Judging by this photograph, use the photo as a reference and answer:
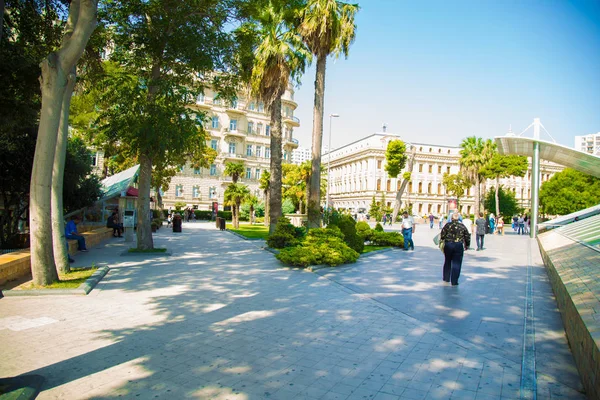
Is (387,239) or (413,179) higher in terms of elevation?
(413,179)

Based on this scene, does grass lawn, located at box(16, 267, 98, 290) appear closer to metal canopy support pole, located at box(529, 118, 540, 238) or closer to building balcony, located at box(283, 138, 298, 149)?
metal canopy support pole, located at box(529, 118, 540, 238)

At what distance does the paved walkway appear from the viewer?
4.07 meters

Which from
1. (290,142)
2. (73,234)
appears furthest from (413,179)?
(73,234)

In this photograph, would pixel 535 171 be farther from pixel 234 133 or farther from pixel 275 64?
pixel 234 133

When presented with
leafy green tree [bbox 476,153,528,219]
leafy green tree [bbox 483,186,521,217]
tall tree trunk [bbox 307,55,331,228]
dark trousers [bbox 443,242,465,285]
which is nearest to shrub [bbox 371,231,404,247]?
tall tree trunk [bbox 307,55,331,228]

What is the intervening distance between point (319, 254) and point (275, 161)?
7.73 m

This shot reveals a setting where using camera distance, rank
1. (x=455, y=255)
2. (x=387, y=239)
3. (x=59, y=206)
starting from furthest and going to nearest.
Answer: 1. (x=387, y=239)
2. (x=59, y=206)
3. (x=455, y=255)

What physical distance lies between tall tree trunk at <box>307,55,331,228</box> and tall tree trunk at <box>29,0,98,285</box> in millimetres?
9958

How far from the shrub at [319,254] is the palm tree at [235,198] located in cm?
2012

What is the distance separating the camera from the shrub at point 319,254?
11.9 meters

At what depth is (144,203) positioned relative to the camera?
47.1 ft

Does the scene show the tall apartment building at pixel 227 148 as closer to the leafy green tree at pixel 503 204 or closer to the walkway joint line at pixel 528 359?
the leafy green tree at pixel 503 204

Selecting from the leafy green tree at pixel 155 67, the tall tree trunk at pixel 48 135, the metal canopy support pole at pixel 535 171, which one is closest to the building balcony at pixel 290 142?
the metal canopy support pole at pixel 535 171

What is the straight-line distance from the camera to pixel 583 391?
158 inches
